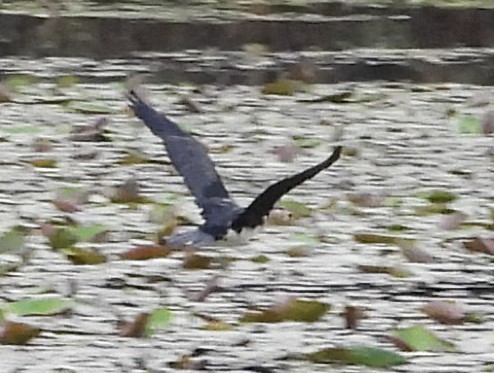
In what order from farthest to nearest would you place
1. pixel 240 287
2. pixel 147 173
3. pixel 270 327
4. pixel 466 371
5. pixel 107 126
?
1. pixel 107 126
2. pixel 147 173
3. pixel 240 287
4. pixel 270 327
5. pixel 466 371

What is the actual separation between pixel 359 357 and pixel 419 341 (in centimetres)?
14

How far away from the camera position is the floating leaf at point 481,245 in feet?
14.3

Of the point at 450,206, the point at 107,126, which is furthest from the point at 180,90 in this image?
the point at 450,206

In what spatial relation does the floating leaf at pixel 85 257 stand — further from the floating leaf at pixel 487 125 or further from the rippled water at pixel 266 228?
the floating leaf at pixel 487 125

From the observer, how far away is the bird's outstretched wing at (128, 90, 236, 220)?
4.32 m

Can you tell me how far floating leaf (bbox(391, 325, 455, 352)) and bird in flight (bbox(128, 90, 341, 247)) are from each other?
449 mm

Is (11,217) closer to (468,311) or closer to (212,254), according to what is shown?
(212,254)

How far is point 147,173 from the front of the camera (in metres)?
5.35

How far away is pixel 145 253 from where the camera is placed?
13.9 ft

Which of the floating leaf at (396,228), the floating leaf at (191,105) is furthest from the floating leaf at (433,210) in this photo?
the floating leaf at (191,105)

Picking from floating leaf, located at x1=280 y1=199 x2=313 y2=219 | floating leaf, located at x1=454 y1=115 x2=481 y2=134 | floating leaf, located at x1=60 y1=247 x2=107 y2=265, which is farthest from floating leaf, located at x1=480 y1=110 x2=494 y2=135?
floating leaf, located at x1=60 y1=247 x2=107 y2=265

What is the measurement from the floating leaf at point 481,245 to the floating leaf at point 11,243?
0.99 meters

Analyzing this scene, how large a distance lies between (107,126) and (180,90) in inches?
38.2

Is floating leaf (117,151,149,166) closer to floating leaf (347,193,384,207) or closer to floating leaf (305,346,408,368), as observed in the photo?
floating leaf (347,193,384,207)
